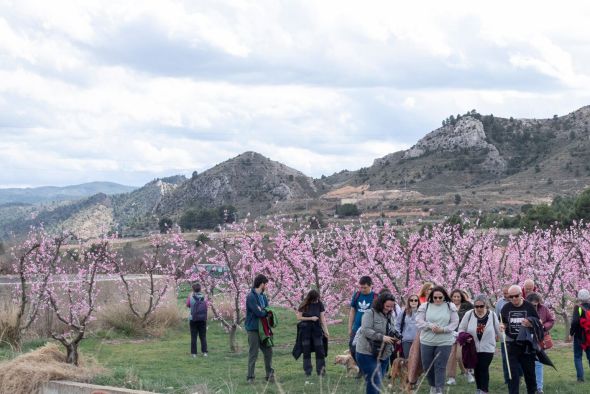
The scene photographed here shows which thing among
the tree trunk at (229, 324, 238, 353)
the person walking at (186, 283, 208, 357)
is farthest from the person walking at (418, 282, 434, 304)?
the tree trunk at (229, 324, 238, 353)

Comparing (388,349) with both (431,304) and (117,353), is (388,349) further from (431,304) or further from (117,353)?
(117,353)

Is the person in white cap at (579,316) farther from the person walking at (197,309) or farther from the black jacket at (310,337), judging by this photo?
the person walking at (197,309)

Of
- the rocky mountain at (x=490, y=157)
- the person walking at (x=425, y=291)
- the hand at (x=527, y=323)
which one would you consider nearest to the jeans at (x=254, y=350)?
the person walking at (x=425, y=291)

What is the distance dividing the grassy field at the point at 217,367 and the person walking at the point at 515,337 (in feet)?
4.34

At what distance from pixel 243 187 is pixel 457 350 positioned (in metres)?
89.5

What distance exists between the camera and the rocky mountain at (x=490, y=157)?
262 feet

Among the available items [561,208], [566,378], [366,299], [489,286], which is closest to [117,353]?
[366,299]

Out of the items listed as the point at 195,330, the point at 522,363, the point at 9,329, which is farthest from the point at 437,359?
the point at 9,329

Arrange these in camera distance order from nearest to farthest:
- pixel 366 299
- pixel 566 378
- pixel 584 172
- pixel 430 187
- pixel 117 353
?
→ pixel 366 299, pixel 566 378, pixel 117 353, pixel 584 172, pixel 430 187

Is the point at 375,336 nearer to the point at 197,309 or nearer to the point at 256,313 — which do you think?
the point at 256,313

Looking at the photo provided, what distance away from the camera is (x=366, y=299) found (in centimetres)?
1148

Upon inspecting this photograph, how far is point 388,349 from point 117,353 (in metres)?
9.29

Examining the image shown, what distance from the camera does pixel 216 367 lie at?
15.2m

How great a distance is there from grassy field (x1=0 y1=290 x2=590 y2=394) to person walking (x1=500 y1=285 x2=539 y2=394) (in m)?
1.32
